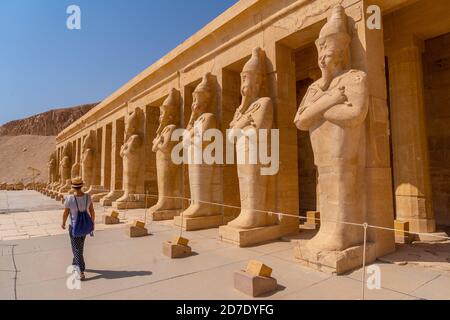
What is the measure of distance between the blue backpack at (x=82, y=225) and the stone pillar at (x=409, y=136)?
215 inches

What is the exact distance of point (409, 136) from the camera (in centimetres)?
579

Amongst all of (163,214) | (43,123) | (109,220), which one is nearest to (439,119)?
(163,214)

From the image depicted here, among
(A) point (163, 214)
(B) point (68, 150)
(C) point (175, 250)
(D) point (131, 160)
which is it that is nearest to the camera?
(C) point (175, 250)

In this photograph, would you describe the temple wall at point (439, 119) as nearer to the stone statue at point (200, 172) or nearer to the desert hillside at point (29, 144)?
the stone statue at point (200, 172)

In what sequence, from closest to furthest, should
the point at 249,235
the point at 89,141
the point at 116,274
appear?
the point at 116,274 < the point at 249,235 < the point at 89,141

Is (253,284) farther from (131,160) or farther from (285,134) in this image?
(131,160)

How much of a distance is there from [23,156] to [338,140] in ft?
193

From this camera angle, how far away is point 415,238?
16.9ft

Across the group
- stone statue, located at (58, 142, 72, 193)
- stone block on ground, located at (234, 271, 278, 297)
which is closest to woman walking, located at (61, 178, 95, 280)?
stone block on ground, located at (234, 271, 278, 297)

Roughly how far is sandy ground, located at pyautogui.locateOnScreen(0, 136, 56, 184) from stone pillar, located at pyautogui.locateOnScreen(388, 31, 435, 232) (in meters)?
47.9

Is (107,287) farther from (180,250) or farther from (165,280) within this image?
(180,250)

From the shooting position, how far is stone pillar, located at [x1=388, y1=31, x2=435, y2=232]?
5.67 metres

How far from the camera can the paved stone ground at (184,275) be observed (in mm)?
3018

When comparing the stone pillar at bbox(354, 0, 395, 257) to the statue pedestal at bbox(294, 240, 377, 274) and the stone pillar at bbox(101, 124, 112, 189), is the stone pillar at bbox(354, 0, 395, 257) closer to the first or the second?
the statue pedestal at bbox(294, 240, 377, 274)
